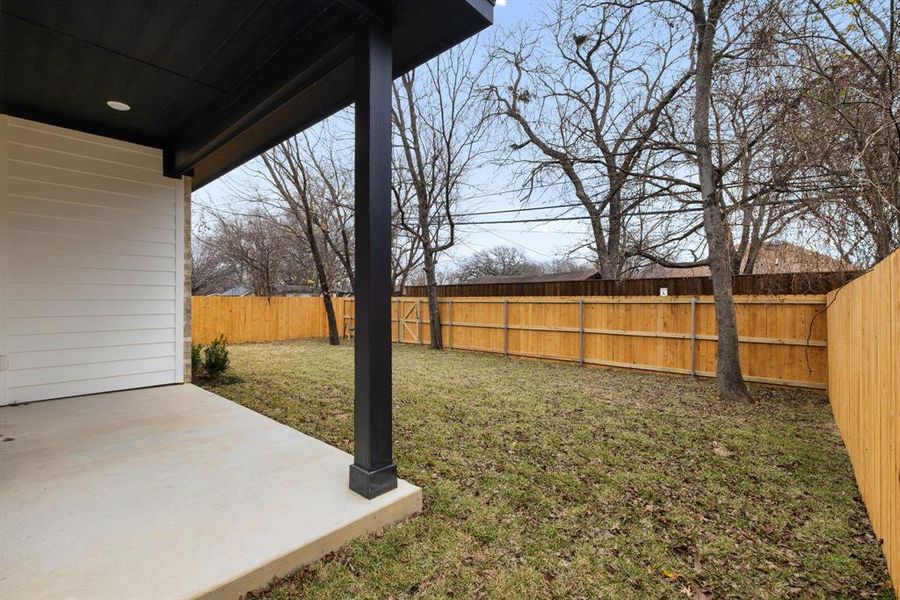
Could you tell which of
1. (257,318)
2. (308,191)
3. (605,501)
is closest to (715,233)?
(605,501)

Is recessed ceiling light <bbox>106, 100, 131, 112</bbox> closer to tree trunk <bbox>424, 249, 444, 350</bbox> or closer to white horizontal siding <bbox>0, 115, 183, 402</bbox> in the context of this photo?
white horizontal siding <bbox>0, 115, 183, 402</bbox>

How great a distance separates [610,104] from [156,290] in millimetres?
9673

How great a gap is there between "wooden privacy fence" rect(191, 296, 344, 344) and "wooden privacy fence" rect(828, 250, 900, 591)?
12.0 m

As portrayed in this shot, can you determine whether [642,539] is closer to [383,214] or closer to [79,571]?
[383,214]

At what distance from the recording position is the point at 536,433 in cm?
387

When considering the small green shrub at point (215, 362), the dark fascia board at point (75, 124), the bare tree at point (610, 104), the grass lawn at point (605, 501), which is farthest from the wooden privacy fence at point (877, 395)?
the small green shrub at point (215, 362)

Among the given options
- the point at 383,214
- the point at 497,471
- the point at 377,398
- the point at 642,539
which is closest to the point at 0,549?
the point at 377,398

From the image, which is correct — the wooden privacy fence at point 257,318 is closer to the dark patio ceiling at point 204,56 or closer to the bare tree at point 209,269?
the dark patio ceiling at point 204,56

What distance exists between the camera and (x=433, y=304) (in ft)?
34.6

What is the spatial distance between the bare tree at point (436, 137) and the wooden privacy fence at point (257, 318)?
4.50m

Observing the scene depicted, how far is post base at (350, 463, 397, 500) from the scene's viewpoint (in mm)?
2230

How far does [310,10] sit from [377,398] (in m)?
2.30

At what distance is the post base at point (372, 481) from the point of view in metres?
2.23

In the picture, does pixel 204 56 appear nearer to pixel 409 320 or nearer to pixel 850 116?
pixel 850 116
